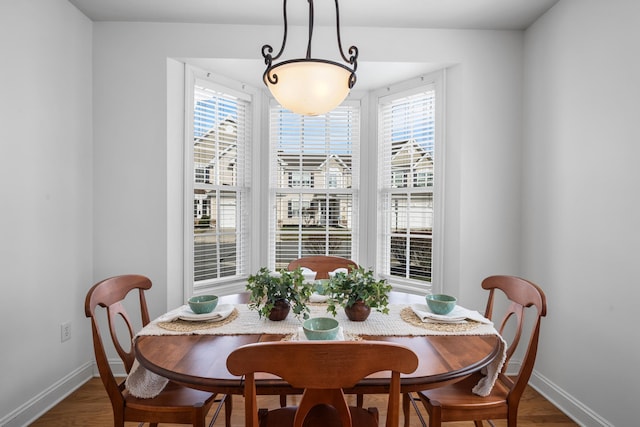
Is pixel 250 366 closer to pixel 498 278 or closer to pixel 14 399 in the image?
pixel 498 278

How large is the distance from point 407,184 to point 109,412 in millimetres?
2675

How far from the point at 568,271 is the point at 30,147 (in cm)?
341

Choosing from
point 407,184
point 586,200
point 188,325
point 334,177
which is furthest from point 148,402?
point 586,200

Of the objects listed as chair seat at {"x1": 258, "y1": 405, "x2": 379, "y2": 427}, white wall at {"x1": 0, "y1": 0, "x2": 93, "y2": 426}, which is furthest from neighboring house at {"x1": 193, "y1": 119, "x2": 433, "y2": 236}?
chair seat at {"x1": 258, "y1": 405, "x2": 379, "y2": 427}

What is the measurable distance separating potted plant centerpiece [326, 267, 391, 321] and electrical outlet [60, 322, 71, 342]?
198cm

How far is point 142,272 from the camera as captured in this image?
2.58 metres

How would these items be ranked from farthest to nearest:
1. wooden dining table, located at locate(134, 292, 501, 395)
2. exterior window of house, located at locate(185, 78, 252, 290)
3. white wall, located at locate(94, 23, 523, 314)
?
exterior window of house, located at locate(185, 78, 252, 290) → white wall, located at locate(94, 23, 523, 314) → wooden dining table, located at locate(134, 292, 501, 395)

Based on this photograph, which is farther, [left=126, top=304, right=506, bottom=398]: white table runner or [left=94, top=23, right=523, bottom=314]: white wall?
[left=94, top=23, right=523, bottom=314]: white wall

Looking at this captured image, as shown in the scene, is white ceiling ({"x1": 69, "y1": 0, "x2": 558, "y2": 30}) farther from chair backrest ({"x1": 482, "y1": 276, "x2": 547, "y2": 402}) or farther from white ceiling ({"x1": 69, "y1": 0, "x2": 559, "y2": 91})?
chair backrest ({"x1": 482, "y1": 276, "x2": 547, "y2": 402})

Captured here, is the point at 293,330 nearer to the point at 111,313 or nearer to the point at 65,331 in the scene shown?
the point at 111,313

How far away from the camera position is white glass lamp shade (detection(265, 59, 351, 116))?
54.6 inches

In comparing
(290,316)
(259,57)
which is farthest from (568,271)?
(259,57)

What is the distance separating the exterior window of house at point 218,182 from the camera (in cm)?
280

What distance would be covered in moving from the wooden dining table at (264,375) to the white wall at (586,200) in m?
1.07
